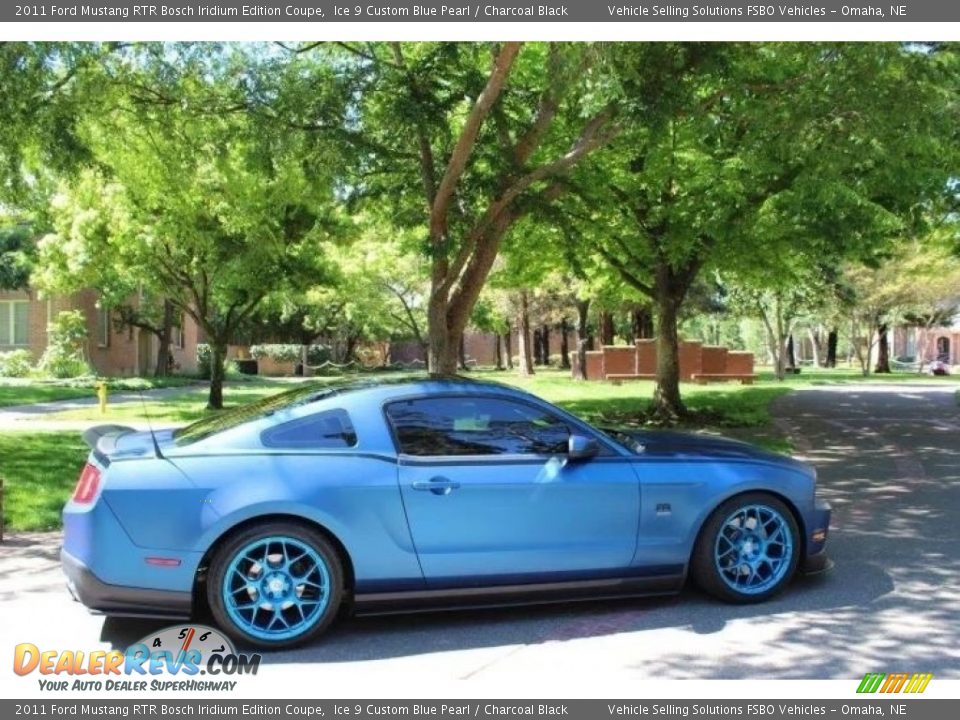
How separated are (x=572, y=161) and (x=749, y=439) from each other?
6.04 meters

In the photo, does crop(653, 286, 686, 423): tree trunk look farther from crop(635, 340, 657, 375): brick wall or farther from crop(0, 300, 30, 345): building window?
crop(0, 300, 30, 345): building window

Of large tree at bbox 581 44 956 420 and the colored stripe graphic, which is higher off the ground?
large tree at bbox 581 44 956 420

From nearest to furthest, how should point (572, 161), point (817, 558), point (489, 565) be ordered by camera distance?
point (489, 565)
point (817, 558)
point (572, 161)

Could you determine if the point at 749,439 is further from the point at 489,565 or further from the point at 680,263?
the point at 489,565

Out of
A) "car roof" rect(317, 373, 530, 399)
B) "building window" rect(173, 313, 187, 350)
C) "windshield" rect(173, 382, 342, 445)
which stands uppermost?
"building window" rect(173, 313, 187, 350)

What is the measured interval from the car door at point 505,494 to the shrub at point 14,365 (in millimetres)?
26908

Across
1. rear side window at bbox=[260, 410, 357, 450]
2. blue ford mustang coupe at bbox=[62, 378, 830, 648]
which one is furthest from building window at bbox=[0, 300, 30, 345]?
rear side window at bbox=[260, 410, 357, 450]

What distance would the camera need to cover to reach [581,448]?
5180mm

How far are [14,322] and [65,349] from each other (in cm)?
345

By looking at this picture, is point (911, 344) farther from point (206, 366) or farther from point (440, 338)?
point (440, 338)

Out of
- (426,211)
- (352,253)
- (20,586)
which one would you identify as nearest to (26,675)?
(20,586)

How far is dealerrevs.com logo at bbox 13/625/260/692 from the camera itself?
4395 mm

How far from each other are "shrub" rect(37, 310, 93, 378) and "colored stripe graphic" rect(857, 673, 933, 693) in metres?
28.6

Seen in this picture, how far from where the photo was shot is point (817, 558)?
5.73 metres
